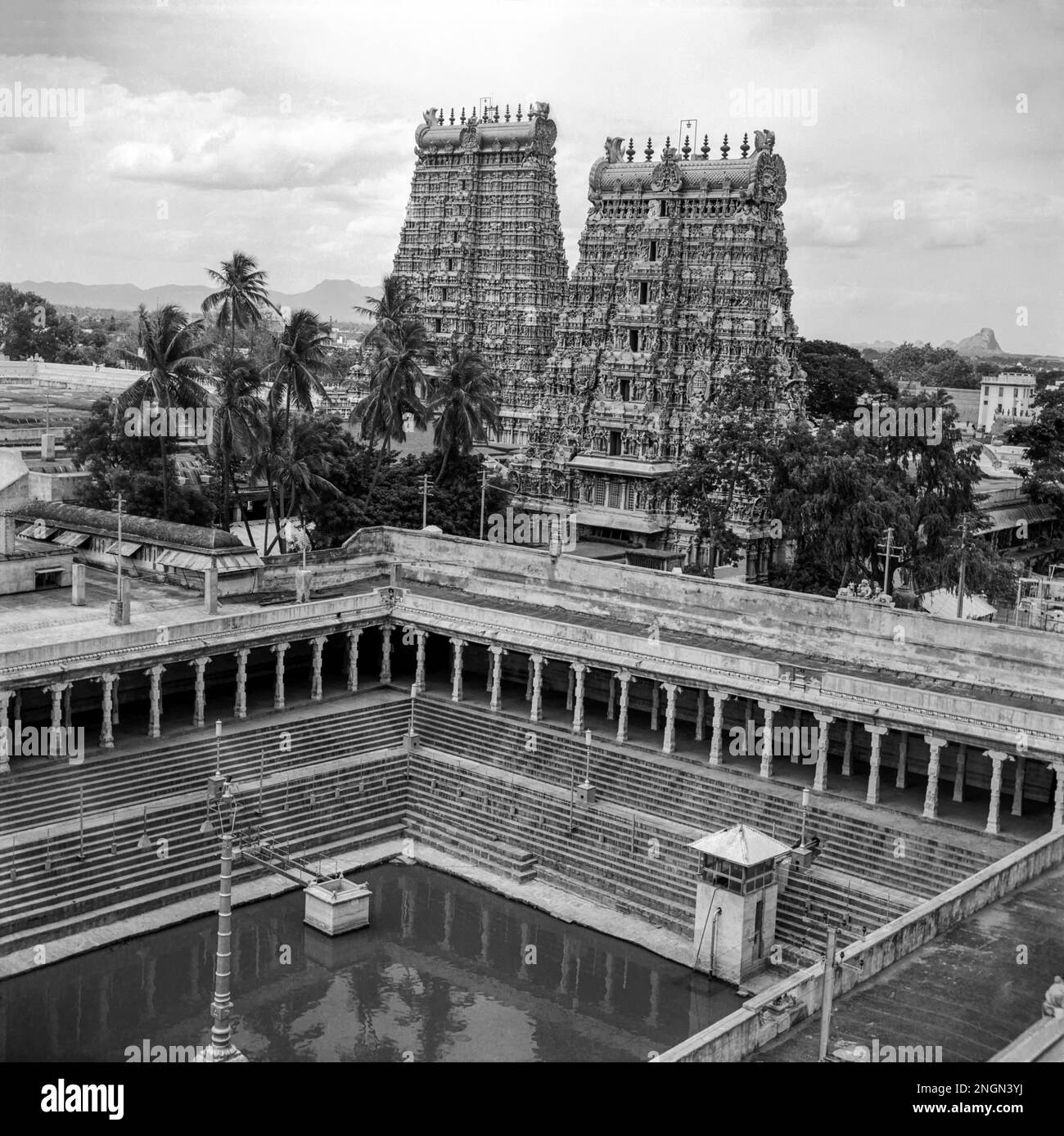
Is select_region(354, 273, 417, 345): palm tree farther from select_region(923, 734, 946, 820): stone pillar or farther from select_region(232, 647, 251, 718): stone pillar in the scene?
select_region(923, 734, 946, 820): stone pillar

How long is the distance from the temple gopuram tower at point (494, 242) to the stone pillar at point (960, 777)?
148 ft

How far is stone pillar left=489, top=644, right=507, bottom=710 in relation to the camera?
140ft

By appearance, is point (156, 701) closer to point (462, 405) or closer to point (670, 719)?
point (670, 719)

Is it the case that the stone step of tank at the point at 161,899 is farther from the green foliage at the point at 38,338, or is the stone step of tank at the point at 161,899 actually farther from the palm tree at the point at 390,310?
the green foliage at the point at 38,338

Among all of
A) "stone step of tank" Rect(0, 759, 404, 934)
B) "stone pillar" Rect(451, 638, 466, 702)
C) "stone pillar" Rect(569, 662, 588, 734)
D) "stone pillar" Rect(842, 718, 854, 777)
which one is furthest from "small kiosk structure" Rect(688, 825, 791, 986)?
"stone pillar" Rect(451, 638, 466, 702)

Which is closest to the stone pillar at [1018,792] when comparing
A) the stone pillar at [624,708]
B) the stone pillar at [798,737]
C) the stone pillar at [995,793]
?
the stone pillar at [995,793]

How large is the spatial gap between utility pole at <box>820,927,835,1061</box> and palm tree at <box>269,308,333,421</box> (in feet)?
119

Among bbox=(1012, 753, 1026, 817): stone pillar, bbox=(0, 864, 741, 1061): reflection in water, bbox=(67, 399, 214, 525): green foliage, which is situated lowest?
bbox=(0, 864, 741, 1061): reflection in water

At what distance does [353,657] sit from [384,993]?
15.7 m

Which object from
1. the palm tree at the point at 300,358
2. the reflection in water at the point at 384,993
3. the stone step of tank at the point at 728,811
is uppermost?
the palm tree at the point at 300,358

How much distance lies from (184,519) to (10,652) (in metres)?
20.3

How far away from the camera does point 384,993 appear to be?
99.3 ft

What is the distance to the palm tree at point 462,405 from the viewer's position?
5934cm
